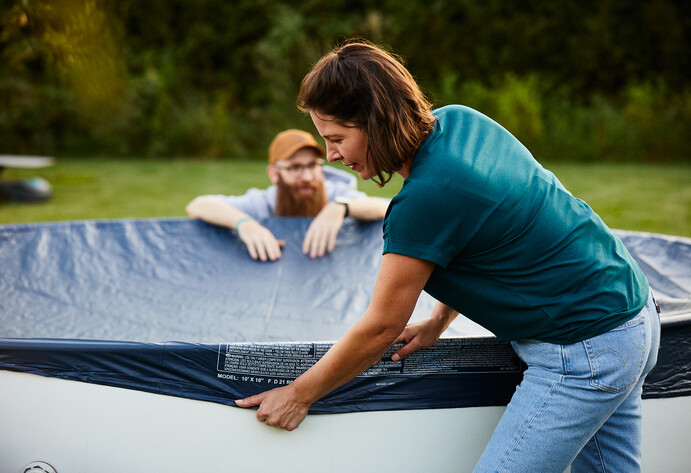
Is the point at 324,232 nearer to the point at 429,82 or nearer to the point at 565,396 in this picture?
the point at 565,396

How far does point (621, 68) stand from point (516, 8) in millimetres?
1884

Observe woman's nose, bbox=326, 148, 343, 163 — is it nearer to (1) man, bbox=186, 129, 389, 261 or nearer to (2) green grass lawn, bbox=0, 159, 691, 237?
(1) man, bbox=186, 129, 389, 261

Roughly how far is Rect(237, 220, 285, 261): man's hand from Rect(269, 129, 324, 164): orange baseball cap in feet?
1.35

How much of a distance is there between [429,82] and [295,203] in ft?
27.6

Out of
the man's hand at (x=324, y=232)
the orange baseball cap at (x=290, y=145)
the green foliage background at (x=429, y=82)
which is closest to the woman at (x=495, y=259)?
the man's hand at (x=324, y=232)

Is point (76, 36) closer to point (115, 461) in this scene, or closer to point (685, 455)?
point (115, 461)

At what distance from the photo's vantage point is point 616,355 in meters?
1.24

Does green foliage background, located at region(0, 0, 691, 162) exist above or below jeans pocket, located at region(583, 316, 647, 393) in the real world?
below

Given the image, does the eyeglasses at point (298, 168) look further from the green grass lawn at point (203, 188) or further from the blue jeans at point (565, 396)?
the green grass lawn at point (203, 188)

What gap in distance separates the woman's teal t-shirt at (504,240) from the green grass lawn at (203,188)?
5041 mm

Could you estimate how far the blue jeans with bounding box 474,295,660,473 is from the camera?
1.24 m

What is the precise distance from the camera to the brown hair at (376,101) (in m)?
1.17

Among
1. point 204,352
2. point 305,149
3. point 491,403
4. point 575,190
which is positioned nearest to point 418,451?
point 491,403

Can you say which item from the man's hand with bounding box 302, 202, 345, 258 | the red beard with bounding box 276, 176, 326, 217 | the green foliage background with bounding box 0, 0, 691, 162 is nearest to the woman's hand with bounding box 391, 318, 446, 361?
the man's hand with bounding box 302, 202, 345, 258
